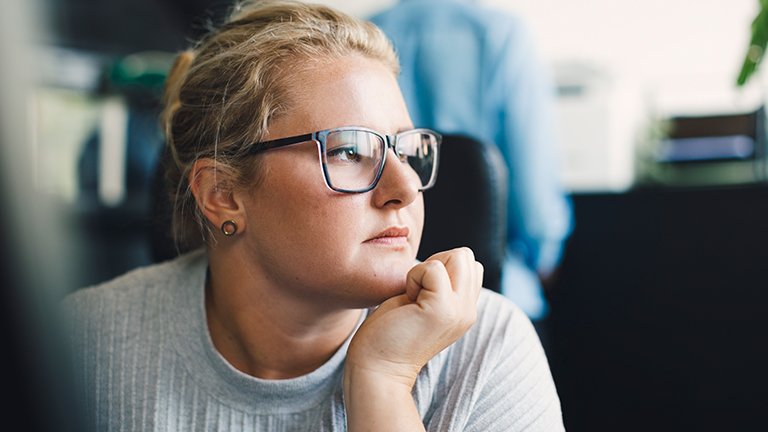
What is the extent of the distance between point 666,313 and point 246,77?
1.35 metres

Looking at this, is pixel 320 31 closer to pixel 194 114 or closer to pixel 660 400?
pixel 194 114

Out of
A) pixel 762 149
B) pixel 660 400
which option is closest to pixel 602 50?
pixel 762 149

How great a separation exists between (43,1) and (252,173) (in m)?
0.61

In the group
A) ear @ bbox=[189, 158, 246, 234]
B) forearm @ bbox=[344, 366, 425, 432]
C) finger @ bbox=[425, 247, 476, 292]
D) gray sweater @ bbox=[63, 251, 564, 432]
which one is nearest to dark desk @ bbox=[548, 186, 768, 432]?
gray sweater @ bbox=[63, 251, 564, 432]

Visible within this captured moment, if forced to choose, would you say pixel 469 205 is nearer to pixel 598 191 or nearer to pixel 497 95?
pixel 497 95

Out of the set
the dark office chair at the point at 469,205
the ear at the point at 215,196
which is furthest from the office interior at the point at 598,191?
the dark office chair at the point at 469,205

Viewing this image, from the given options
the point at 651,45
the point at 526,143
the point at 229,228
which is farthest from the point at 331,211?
the point at 651,45

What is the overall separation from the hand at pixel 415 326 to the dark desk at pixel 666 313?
1.04 meters

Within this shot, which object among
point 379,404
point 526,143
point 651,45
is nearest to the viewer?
point 379,404

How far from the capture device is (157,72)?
10.2 ft

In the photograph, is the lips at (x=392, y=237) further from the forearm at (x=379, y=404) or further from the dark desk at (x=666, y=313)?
the dark desk at (x=666, y=313)

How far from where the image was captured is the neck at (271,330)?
0.84 meters

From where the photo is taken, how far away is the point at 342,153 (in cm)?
75

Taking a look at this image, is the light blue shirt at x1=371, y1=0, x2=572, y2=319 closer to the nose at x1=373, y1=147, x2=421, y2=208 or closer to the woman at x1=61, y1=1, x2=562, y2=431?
the woman at x1=61, y1=1, x2=562, y2=431
